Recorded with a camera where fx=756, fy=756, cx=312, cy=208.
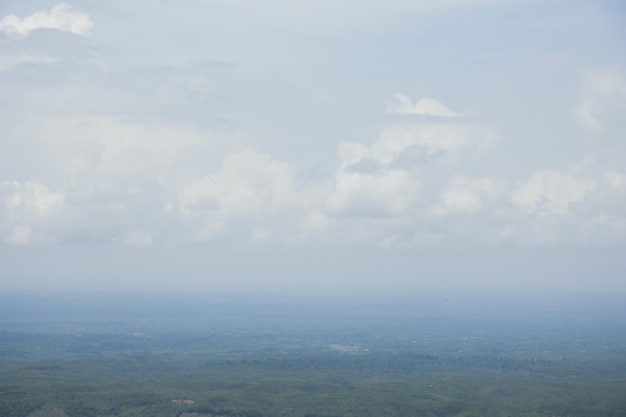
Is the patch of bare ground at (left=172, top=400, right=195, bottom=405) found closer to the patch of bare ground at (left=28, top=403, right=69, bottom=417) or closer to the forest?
the forest

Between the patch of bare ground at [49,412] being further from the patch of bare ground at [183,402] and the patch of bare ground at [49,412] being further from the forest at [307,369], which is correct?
the patch of bare ground at [183,402]

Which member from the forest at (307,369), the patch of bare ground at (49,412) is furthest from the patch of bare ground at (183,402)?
the patch of bare ground at (49,412)

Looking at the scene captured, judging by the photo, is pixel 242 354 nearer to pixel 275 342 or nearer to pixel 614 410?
pixel 275 342

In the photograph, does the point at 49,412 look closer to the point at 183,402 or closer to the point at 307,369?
the point at 183,402

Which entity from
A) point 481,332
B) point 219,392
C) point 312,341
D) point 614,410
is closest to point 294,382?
point 219,392

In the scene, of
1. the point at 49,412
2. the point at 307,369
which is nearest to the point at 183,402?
the point at 49,412

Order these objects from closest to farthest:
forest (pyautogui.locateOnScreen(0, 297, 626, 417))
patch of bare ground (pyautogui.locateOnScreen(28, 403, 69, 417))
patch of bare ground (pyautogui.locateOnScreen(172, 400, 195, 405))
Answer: patch of bare ground (pyautogui.locateOnScreen(28, 403, 69, 417))
forest (pyautogui.locateOnScreen(0, 297, 626, 417))
patch of bare ground (pyautogui.locateOnScreen(172, 400, 195, 405))

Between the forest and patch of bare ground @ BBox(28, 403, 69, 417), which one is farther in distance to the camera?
the forest

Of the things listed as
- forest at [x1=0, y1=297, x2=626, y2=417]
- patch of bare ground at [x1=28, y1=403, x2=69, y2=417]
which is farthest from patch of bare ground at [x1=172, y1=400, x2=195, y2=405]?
patch of bare ground at [x1=28, y1=403, x2=69, y2=417]
